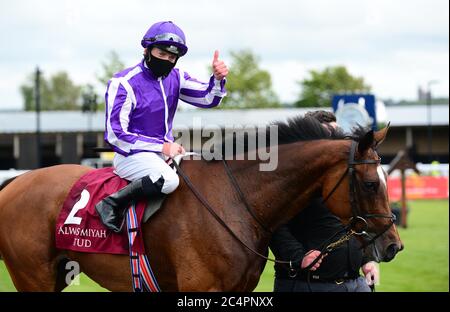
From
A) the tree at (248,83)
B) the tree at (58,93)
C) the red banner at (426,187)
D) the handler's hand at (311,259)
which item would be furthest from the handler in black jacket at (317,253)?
the tree at (58,93)

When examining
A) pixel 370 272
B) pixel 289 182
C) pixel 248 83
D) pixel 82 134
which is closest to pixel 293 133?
pixel 289 182

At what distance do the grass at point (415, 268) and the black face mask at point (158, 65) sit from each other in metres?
5.54

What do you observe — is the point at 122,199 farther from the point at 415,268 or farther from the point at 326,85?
the point at 326,85

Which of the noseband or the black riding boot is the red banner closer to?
the noseband

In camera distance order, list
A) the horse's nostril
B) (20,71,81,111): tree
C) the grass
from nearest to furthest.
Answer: the horse's nostril < the grass < (20,71,81,111): tree

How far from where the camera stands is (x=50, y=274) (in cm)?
539

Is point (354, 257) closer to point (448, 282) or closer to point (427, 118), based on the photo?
point (448, 282)

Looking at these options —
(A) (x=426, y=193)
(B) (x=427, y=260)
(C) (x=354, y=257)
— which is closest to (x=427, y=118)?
(A) (x=426, y=193)

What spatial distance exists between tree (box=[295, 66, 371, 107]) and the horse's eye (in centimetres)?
5970

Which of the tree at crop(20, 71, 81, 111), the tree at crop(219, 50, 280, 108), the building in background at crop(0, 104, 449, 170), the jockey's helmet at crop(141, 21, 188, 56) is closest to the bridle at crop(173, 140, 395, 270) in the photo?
the jockey's helmet at crop(141, 21, 188, 56)

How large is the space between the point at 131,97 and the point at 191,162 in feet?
2.09

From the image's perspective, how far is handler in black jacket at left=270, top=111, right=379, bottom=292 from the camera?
4930mm

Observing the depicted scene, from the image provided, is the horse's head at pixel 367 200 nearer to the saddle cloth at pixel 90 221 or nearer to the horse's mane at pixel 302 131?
the horse's mane at pixel 302 131

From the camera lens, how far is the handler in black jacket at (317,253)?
4930 millimetres
